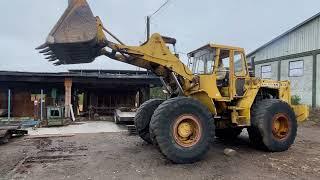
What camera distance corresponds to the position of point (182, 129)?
25.8ft

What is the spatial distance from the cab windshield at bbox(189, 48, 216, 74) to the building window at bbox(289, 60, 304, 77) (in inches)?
596

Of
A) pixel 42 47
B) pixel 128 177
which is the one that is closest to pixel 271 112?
pixel 128 177

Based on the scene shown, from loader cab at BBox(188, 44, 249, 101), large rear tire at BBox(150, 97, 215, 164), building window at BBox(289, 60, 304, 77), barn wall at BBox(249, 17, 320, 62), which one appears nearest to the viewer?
large rear tire at BBox(150, 97, 215, 164)

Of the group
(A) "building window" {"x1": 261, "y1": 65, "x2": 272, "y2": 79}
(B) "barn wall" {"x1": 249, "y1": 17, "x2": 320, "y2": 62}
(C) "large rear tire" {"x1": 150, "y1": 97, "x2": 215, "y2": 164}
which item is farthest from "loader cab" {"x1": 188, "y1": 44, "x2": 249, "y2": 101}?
(A) "building window" {"x1": 261, "y1": 65, "x2": 272, "y2": 79}

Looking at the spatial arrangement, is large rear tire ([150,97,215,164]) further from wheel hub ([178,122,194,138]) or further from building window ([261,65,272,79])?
building window ([261,65,272,79])

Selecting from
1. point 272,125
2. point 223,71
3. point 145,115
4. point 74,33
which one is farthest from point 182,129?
point 74,33

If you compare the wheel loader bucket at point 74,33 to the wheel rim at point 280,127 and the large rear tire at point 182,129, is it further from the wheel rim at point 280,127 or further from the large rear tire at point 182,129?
the wheel rim at point 280,127

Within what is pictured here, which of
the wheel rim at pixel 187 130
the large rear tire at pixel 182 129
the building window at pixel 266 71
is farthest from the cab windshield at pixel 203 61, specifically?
the building window at pixel 266 71

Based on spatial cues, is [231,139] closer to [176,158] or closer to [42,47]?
[176,158]

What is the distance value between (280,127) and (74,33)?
18.8 feet

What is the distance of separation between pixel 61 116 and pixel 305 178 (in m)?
13.0

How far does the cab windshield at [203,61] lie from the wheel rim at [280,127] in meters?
2.16

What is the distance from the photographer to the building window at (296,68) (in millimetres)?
22659

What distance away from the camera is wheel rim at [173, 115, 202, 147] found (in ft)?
25.3
